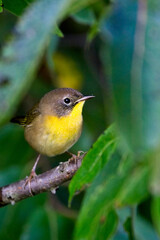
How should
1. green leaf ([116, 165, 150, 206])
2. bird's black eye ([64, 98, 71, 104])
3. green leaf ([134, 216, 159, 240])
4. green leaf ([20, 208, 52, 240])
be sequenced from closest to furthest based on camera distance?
green leaf ([116, 165, 150, 206]), green leaf ([134, 216, 159, 240]), green leaf ([20, 208, 52, 240]), bird's black eye ([64, 98, 71, 104])

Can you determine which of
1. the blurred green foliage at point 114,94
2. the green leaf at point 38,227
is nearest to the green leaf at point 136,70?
the blurred green foliage at point 114,94

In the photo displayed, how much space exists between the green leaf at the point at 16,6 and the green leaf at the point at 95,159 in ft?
1.73

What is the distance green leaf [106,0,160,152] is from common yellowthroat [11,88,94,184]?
8.26ft

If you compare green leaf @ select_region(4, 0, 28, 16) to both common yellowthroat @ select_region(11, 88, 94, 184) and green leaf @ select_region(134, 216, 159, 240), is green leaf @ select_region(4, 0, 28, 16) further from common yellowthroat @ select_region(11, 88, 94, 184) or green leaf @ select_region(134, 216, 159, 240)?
common yellowthroat @ select_region(11, 88, 94, 184)

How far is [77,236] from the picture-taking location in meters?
1.60

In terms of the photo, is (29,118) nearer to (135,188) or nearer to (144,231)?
(144,231)

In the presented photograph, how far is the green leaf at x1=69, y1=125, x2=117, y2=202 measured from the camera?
63.4 inches

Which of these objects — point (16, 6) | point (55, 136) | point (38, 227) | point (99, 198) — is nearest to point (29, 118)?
point (55, 136)

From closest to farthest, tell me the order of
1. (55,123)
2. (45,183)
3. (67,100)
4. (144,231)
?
(45,183)
(144,231)
(55,123)
(67,100)

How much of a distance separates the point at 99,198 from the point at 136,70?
614 millimetres

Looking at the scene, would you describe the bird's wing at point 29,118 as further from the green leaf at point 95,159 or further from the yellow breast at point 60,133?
the green leaf at point 95,159

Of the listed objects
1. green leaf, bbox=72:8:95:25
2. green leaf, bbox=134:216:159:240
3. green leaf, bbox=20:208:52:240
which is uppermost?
green leaf, bbox=72:8:95:25

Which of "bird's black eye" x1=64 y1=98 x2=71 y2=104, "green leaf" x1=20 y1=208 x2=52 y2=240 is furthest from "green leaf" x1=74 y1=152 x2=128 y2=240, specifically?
"bird's black eye" x1=64 y1=98 x2=71 y2=104

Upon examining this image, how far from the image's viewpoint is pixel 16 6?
1.64 meters
